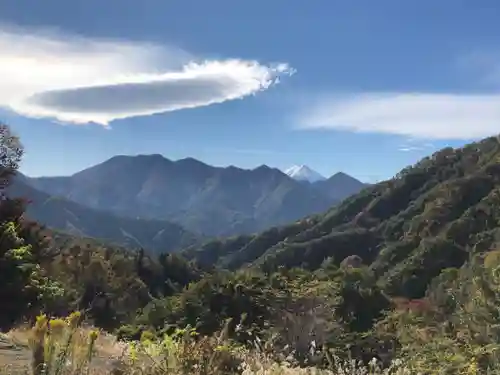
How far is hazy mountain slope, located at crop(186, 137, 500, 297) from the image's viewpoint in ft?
263

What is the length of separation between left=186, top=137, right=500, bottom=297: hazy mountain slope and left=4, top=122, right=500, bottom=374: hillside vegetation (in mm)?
257

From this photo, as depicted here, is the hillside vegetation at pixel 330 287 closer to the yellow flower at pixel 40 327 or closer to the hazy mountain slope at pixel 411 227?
the hazy mountain slope at pixel 411 227

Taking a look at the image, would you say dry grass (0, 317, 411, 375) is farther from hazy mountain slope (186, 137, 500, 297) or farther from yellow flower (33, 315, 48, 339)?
hazy mountain slope (186, 137, 500, 297)

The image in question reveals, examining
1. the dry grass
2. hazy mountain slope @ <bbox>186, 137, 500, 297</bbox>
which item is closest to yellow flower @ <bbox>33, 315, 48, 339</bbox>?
the dry grass

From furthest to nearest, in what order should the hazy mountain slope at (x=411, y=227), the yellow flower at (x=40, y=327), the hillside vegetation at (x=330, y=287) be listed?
the hazy mountain slope at (x=411, y=227), the hillside vegetation at (x=330, y=287), the yellow flower at (x=40, y=327)

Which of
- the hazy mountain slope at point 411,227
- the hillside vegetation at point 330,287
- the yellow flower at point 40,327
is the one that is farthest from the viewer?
the hazy mountain slope at point 411,227

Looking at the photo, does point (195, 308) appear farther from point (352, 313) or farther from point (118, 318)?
point (118, 318)

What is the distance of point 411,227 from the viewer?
101 meters

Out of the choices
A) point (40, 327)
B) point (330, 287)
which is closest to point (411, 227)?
point (330, 287)

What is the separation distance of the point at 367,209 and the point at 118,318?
9137 cm

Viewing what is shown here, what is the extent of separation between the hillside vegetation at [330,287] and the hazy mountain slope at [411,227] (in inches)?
10.1

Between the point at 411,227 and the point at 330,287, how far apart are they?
73134 millimetres

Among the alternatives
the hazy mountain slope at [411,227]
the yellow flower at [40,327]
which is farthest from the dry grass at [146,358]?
the hazy mountain slope at [411,227]

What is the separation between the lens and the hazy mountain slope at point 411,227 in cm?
8006
